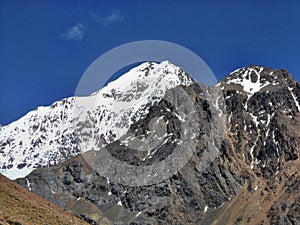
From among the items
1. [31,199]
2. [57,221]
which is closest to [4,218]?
[57,221]

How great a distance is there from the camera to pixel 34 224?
37156 mm

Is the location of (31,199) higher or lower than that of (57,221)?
higher

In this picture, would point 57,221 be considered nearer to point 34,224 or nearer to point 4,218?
point 34,224

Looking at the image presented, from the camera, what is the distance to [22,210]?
131 feet

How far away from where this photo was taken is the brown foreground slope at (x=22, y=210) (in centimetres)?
3606

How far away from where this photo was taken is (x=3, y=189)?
148 ft

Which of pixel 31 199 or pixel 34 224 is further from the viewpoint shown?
pixel 31 199

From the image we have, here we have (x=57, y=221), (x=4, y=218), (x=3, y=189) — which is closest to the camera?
(x=4, y=218)

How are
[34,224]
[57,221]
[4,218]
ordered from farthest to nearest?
[57,221] → [34,224] → [4,218]

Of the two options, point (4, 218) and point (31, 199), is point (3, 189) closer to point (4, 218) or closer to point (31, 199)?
point (31, 199)

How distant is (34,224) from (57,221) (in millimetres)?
4198

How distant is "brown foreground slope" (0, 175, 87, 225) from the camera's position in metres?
36.1

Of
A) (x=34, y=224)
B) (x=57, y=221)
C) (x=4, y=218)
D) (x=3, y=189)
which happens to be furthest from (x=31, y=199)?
(x=4, y=218)

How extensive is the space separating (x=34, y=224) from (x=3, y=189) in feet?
30.6
